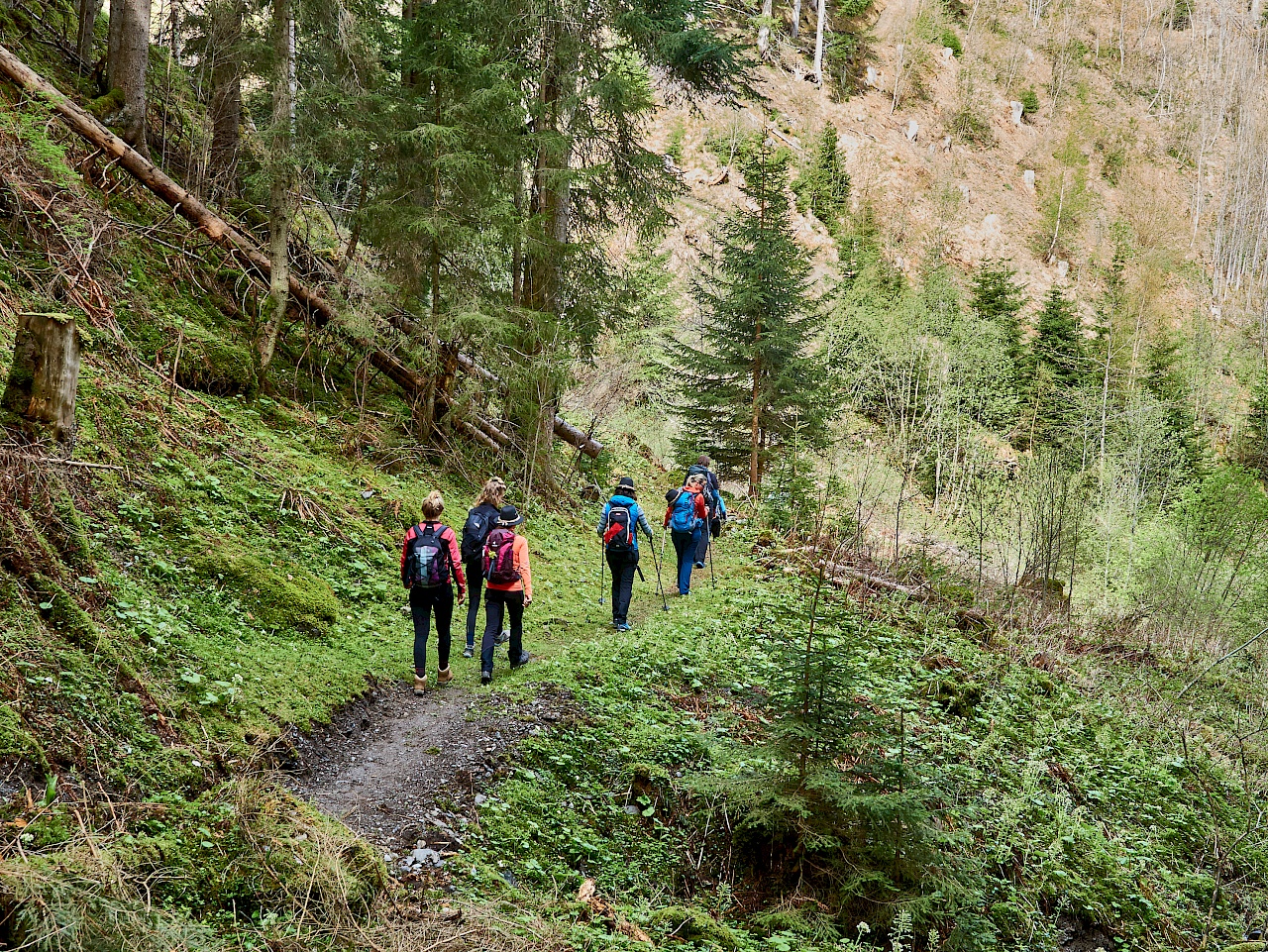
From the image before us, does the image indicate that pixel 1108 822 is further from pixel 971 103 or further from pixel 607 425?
pixel 971 103

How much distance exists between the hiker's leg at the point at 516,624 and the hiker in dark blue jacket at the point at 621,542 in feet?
6.13

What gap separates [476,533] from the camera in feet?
25.6

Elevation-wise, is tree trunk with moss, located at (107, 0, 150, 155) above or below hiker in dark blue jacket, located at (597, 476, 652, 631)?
above

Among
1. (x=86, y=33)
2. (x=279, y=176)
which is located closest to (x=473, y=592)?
(x=279, y=176)

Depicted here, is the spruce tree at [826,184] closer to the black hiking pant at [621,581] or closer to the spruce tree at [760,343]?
the spruce tree at [760,343]

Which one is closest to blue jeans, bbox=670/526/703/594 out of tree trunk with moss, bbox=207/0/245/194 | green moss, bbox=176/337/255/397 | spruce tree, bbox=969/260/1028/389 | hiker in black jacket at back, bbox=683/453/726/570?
hiker in black jacket at back, bbox=683/453/726/570

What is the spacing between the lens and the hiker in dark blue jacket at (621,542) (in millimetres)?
9266

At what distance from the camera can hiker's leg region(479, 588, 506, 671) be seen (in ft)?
24.1

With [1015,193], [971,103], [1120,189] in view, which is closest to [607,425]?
[1015,193]

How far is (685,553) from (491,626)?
4399 mm

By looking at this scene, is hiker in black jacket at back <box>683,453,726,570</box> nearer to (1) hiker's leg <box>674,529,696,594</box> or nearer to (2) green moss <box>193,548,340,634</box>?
(1) hiker's leg <box>674,529,696,594</box>

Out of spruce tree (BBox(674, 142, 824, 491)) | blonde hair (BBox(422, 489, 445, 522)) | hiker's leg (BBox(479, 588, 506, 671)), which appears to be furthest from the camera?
spruce tree (BBox(674, 142, 824, 491))

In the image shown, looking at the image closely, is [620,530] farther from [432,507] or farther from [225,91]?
[225,91]

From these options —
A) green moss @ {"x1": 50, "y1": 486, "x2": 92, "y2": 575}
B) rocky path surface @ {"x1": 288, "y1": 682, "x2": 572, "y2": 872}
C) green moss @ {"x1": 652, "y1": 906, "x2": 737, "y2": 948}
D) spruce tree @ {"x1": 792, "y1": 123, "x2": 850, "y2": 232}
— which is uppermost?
spruce tree @ {"x1": 792, "y1": 123, "x2": 850, "y2": 232}
